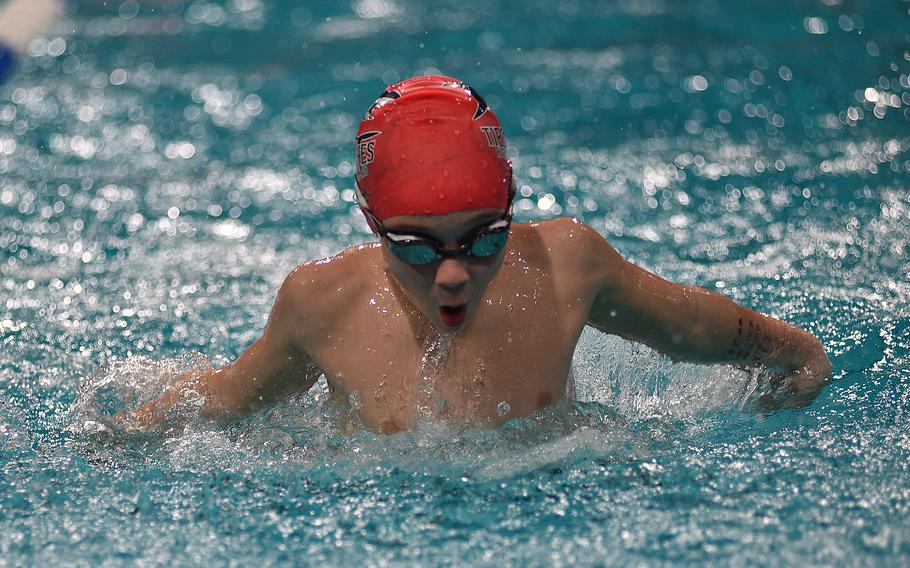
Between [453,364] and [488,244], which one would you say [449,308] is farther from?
[453,364]

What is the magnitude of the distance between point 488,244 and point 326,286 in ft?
1.41

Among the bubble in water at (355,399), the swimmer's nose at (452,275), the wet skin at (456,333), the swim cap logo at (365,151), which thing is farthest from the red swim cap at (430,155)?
the bubble in water at (355,399)

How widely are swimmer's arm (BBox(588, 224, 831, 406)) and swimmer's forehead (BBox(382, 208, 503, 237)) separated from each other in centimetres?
39

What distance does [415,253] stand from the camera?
2.07m

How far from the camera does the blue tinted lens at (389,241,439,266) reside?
2.06m

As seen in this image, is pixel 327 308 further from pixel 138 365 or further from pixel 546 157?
pixel 546 157

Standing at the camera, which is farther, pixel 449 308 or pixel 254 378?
pixel 254 378

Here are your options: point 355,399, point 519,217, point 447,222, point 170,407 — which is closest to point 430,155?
point 447,222

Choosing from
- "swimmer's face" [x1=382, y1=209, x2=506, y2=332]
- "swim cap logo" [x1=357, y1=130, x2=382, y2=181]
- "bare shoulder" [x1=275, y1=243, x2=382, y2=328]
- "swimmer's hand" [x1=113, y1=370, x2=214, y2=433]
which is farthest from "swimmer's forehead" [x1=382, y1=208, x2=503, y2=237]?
"swimmer's hand" [x1=113, y1=370, x2=214, y2=433]

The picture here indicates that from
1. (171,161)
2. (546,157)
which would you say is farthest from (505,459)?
(171,161)

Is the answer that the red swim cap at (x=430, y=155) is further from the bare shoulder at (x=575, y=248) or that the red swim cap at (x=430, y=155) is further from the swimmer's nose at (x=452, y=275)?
the bare shoulder at (x=575, y=248)

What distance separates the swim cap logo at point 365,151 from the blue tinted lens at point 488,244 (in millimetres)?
273

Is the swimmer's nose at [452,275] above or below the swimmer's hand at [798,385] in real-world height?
above

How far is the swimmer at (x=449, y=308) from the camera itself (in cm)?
209
